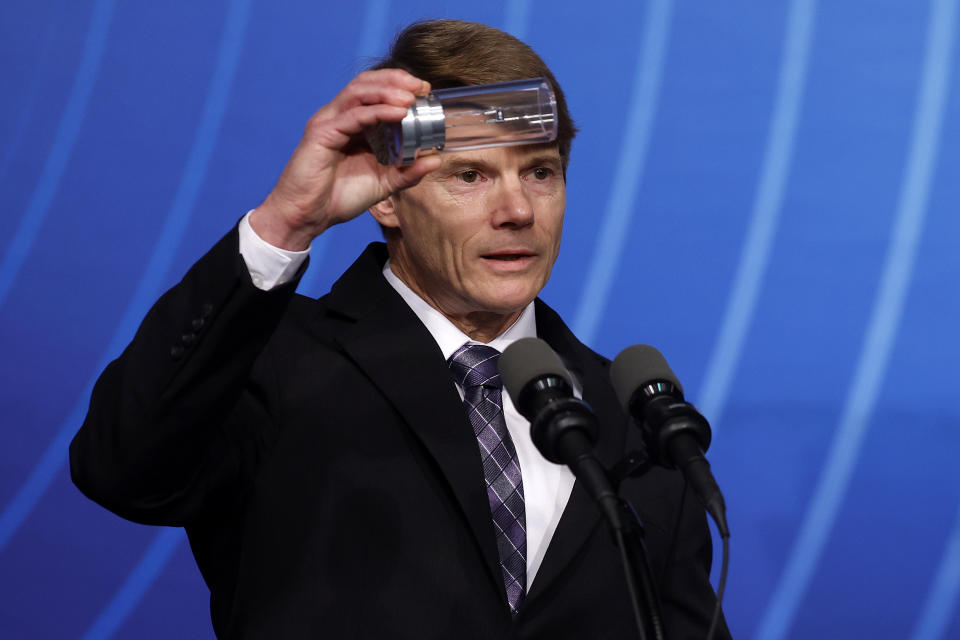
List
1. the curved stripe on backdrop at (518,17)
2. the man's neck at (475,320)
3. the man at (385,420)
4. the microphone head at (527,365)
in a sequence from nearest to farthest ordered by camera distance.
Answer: the microphone head at (527,365) < the man at (385,420) < the man's neck at (475,320) < the curved stripe on backdrop at (518,17)

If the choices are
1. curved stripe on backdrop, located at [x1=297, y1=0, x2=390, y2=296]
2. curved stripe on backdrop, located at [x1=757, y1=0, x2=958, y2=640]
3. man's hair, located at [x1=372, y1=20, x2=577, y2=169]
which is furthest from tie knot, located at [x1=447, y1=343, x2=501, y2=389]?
curved stripe on backdrop, located at [x1=757, y1=0, x2=958, y2=640]

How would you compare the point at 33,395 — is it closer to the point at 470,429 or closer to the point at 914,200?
the point at 470,429

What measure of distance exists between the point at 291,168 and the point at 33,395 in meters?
1.56

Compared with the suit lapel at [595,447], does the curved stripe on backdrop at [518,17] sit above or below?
above

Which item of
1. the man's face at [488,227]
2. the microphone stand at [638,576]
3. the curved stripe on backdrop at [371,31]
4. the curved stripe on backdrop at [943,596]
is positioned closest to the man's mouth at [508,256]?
the man's face at [488,227]

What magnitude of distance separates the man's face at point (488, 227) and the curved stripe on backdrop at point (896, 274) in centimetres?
128

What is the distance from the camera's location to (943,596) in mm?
2873

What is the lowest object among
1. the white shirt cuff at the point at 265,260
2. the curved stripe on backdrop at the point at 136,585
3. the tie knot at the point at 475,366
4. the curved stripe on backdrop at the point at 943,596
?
the curved stripe on backdrop at the point at 136,585

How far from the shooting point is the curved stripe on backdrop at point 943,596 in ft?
9.41

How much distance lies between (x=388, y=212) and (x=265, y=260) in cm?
66

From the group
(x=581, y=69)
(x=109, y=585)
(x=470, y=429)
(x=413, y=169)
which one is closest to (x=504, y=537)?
(x=470, y=429)

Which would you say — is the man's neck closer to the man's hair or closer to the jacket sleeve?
the man's hair

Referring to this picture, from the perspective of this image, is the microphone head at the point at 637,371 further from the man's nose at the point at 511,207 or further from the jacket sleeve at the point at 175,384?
the man's nose at the point at 511,207

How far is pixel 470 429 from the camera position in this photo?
1.70 m
